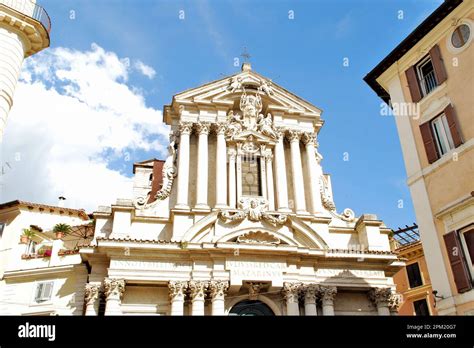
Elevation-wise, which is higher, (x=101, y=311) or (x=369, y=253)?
(x=369, y=253)

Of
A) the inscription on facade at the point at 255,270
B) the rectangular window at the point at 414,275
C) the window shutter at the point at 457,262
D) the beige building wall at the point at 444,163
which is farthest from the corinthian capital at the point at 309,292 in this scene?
the rectangular window at the point at 414,275

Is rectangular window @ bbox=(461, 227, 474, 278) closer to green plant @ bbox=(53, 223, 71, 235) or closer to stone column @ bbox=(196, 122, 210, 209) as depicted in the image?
stone column @ bbox=(196, 122, 210, 209)

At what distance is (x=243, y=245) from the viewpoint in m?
18.8

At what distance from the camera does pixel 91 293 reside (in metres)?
17.9

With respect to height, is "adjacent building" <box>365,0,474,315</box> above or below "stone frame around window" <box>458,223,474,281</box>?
above

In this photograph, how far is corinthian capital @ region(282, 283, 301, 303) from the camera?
1872cm

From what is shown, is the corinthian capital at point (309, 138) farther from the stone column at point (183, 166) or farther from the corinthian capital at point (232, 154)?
the stone column at point (183, 166)

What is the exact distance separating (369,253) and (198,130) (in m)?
9.96

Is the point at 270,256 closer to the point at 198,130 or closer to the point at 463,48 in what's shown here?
the point at 198,130

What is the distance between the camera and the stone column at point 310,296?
18.8m

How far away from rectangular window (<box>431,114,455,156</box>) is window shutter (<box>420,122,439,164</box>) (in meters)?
0.12

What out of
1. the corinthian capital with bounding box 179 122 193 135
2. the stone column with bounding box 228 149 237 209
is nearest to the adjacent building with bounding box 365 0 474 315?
the stone column with bounding box 228 149 237 209

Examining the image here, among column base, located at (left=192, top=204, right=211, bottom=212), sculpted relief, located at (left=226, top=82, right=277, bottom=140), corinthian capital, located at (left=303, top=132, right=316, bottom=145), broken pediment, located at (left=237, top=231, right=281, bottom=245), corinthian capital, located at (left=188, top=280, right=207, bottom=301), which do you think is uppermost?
sculpted relief, located at (left=226, top=82, right=277, bottom=140)

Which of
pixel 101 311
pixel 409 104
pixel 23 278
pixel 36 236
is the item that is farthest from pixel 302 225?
pixel 36 236
